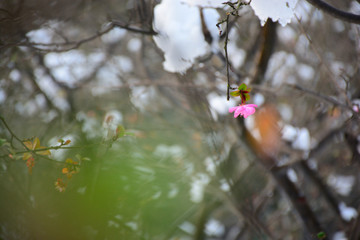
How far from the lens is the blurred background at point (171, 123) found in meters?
1.24

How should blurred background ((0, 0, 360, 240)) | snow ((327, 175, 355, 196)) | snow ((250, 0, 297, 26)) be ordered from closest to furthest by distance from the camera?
1. snow ((250, 0, 297, 26))
2. blurred background ((0, 0, 360, 240))
3. snow ((327, 175, 355, 196))

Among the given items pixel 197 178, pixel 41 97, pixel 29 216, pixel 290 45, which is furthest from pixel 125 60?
pixel 29 216

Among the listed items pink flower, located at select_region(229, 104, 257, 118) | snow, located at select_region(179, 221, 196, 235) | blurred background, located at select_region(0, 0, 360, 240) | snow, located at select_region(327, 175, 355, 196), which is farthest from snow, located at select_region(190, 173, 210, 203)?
pink flower, located at select_region(229, 104, 257, 118)

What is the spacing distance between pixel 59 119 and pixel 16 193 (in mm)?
797

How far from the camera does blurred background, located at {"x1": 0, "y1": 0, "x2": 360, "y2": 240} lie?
124 centimetres

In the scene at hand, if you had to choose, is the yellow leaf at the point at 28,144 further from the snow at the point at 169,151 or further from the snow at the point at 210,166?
the snow at the point at 169,151

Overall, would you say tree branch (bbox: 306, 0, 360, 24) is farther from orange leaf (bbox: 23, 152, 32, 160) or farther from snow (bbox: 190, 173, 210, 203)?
snow (bbox: 190, 173, 210, 203)

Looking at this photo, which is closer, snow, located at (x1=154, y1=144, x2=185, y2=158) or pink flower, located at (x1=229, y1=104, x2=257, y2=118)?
pink flower, located at (x1=229, y1=104, x2=257, y2=118)

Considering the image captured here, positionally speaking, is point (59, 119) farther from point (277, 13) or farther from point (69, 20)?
point (277, 13)

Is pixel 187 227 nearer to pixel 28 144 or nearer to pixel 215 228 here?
pixel 215 228

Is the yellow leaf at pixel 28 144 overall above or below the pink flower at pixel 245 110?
above

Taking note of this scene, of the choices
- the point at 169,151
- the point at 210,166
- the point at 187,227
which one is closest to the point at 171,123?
the point at 169,151

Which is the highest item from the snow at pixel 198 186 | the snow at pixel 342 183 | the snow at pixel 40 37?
the snow at pixel 40 37

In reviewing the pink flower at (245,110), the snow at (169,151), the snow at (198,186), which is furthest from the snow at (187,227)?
the pink flower at (245,110)
